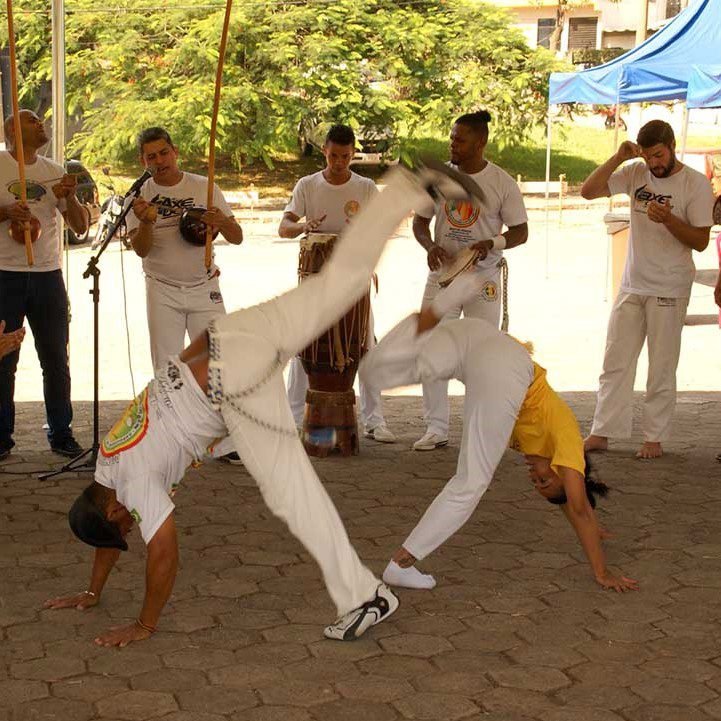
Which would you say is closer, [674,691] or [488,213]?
[674,691]

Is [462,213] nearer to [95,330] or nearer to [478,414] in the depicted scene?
[95,330]

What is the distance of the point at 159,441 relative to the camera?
3.83 metres

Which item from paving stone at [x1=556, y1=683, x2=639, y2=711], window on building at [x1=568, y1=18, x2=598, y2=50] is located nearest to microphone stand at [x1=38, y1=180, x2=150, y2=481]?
paving stone at [x1=556, y1=683, x2=639, y2=711]

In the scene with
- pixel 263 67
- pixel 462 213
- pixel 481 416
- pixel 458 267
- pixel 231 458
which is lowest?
pixel 231 458

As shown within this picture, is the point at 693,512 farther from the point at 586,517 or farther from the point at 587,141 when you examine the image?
the point at 587,141

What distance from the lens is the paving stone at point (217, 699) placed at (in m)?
3.52

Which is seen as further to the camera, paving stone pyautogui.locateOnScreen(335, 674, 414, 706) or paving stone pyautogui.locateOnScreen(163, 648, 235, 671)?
paving stone pyautogui.locateOnScreen(163, 648, 235, 671)

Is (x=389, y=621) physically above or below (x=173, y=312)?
below

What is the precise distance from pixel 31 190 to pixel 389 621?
11.0 feet

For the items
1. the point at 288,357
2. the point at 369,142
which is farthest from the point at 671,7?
the point at 288,357

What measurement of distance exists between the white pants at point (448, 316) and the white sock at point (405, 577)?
1.85 m

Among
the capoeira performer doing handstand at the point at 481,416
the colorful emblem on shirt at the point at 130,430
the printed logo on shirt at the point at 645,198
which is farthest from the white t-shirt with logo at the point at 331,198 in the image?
the colorful emblem on shirt at the point at 130,430

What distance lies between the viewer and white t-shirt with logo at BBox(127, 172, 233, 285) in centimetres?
625

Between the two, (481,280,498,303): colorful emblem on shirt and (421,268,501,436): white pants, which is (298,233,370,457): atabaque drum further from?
(481,280,498,303): colorful emblem on shirt
